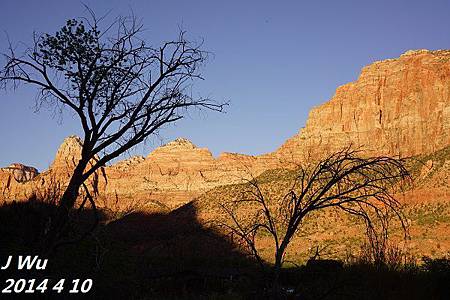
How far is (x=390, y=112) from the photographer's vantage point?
367ft

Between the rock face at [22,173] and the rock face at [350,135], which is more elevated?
the rock face at [350,135]

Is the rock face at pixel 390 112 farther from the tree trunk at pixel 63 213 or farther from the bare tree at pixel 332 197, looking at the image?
A: the tree trunk at pixel 63 213

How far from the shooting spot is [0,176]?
145125mm

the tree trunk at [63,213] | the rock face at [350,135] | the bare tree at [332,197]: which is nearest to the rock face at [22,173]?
the rock face at [350,135]

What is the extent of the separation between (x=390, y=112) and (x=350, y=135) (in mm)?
11140

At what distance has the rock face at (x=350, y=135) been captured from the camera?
100938mm

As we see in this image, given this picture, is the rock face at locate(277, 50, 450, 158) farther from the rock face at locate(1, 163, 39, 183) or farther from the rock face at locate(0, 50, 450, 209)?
the rock face at locate(1, 163, 39, 183)

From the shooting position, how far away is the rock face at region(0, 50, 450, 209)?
10094 cm

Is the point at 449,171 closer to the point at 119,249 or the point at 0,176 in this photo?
the point at 119,249

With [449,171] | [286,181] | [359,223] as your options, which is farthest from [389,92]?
[359,223]
